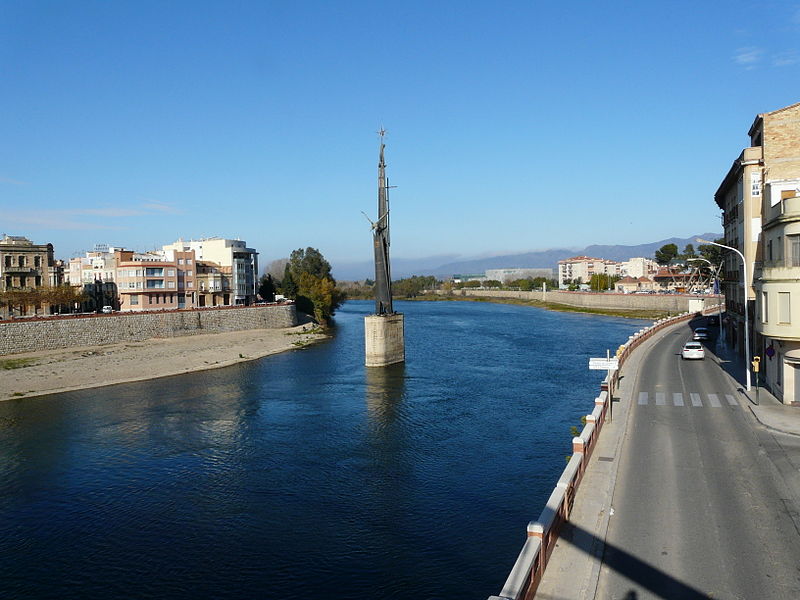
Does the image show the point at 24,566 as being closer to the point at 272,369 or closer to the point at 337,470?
the point at 337,470

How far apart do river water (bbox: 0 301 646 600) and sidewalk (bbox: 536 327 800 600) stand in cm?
340

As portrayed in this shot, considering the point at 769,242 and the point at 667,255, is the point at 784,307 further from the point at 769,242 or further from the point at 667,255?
the point at 667,255

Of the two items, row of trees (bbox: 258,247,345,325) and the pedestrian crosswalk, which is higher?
row of trees (bbox: 258,247,345,325)

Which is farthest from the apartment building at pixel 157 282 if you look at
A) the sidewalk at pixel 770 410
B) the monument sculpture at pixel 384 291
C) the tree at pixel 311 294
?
the sidewalk at pixel 770 410

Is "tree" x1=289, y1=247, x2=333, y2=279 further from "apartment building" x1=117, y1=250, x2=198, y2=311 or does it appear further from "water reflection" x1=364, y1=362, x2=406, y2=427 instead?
"water reflection" x1=364, y1=362, x2=406, y2=427

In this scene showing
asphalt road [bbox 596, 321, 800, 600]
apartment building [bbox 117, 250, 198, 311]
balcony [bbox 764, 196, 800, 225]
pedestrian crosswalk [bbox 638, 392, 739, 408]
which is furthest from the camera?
apartment building [bbox 117, 250, 198, 311]

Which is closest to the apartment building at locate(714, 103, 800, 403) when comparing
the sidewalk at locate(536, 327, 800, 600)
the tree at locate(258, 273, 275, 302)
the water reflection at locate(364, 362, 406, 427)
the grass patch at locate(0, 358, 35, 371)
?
the sidewalk at locate(536, 327, 800, 600)

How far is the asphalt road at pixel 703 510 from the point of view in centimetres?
1280

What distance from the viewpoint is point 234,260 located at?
115m

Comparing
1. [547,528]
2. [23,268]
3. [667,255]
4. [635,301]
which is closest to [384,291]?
[23,268]

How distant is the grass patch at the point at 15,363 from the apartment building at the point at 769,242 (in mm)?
58877

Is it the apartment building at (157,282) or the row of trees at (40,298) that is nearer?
the row of trees at (40,298)

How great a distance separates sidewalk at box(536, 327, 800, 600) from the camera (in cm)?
1246

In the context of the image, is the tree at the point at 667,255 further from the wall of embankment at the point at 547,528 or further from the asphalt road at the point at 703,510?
the wall of embankment at the point at 547,528
